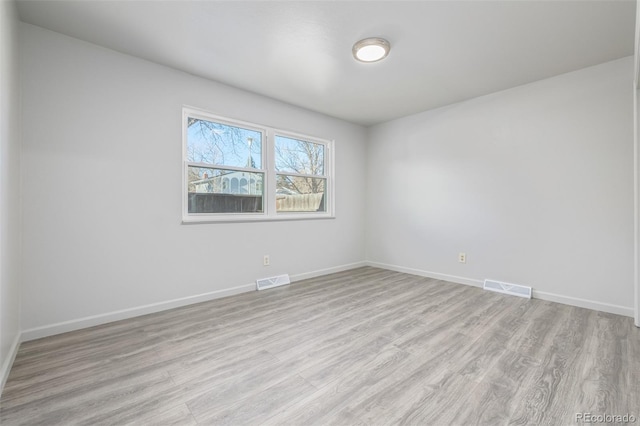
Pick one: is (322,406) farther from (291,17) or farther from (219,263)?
(291,17)

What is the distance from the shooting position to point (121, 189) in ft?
8.57

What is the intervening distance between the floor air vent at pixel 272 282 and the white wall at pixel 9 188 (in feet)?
6.93

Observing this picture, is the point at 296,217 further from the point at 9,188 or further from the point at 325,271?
the point at 9,188

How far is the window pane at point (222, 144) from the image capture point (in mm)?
3148

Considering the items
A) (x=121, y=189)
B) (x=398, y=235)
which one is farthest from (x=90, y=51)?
(x=398, y=235)

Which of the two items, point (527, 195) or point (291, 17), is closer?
point (291, 17)

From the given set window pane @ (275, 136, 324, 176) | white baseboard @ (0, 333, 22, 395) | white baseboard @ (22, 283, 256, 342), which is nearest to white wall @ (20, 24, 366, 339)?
white baseboard @ (22, 283, 256, 342)

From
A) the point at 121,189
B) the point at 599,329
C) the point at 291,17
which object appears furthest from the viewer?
the point at 121,189

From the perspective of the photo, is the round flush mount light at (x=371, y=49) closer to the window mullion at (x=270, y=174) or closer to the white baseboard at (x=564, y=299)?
the window mullion at (x=270, y=174)

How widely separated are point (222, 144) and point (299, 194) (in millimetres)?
1344

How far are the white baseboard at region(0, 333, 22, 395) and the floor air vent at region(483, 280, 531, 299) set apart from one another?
14.5ft

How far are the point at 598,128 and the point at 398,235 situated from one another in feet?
8.70

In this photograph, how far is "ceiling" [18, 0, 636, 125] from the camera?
6.71 feet

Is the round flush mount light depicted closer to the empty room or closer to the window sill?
the empty room
